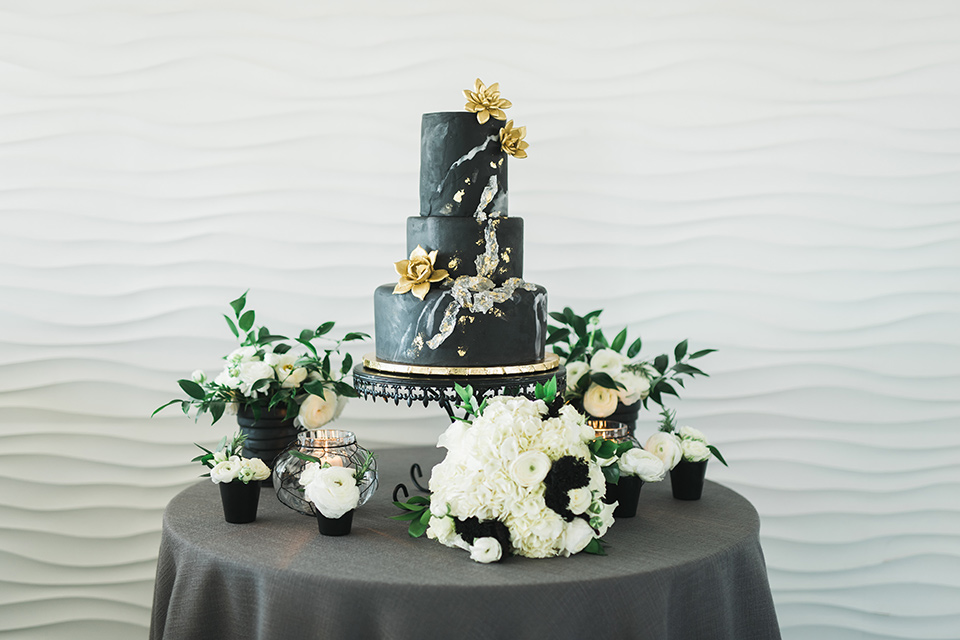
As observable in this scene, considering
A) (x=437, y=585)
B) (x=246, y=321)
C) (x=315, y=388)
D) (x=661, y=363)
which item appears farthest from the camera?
(x=661, y=363)

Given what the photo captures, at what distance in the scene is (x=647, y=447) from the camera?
227 centimetres

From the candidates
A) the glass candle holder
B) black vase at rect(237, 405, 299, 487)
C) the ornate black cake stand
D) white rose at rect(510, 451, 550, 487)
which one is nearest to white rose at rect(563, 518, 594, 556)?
white rose at rect(510, 451, 550, 487)

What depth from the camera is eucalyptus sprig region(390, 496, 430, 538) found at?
1.89 metres

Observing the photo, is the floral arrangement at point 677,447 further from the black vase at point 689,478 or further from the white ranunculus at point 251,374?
the white ranunculus at point 251,374

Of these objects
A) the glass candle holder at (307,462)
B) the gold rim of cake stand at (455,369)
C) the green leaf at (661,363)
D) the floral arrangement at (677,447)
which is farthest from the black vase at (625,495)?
the green leaf at (661,363)

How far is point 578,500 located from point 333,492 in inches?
22.4

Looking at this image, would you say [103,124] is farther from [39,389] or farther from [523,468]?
[523,468]

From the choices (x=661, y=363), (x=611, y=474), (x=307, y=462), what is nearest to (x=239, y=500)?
(x=307, y=462)

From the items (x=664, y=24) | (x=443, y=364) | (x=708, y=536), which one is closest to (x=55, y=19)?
(x=443, y=364)

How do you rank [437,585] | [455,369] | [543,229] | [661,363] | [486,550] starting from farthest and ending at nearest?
[543,229]
[661,363]
[455,369]
[486,550]
[437,585]

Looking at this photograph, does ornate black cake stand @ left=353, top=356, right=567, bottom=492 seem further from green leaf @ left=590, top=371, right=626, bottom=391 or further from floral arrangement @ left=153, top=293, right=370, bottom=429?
green leaf @ left=590, top=371, right=626, bottom=391

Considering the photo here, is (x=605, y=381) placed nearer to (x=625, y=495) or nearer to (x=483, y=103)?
(x=625, y=495)

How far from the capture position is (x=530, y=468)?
1770 millimetres

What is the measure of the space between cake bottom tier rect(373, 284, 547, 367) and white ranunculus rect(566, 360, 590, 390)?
42 cm
